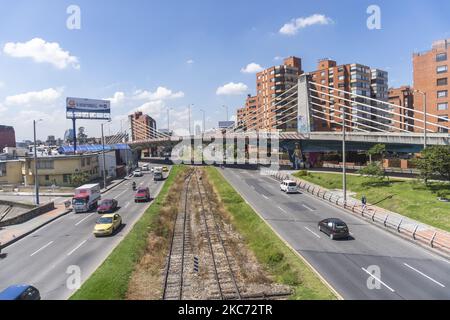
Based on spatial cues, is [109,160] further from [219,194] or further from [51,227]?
[51,227]

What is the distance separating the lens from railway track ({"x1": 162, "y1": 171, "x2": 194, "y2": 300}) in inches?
753

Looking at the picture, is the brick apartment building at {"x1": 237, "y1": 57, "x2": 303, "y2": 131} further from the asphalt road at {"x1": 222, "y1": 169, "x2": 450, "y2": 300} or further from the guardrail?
the asphalt road at {"x1": 222, "y1": 169, "x2": 450, "y2": 300}

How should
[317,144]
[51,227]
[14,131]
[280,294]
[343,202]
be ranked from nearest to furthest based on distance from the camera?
[280,294]
[51,227]
[343,202]
[317,144]
[14,131]

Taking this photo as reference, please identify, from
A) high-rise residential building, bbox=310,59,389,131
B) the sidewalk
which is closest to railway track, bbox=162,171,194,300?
the sidewalk

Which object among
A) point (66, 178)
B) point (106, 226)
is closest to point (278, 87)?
point (66, 178)

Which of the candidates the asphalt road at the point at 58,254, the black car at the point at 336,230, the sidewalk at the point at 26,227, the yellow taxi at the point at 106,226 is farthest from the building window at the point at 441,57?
the sidewalk at the point at 26,227

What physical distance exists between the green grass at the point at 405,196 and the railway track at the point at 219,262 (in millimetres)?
17227

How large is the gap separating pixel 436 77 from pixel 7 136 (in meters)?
143

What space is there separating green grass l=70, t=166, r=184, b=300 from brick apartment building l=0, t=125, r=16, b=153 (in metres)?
130

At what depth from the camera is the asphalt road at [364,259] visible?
1728 cm

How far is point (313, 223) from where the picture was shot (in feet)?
104

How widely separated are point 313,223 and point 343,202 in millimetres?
9112

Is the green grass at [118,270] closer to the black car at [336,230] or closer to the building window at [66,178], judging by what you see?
the black car at [336,230]
